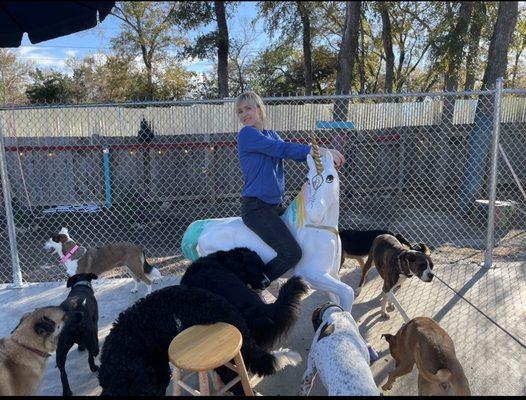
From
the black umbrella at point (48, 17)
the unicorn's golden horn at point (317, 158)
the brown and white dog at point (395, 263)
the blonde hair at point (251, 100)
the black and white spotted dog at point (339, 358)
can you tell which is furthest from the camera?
the brown and white dog at point (395, 263)

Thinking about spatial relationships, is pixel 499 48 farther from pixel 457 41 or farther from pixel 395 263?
pixel 395 263

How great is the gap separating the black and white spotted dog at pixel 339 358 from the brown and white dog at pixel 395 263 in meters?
1.22

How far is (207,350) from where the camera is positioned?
2273 millimetres

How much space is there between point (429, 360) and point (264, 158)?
2016 mm

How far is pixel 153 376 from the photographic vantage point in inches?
95.3

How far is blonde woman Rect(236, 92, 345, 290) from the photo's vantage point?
3.49 meters

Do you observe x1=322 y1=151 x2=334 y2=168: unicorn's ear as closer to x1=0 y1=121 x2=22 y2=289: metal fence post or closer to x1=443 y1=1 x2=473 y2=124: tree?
x1=443 y1=1 x2=473 y2=124: tree

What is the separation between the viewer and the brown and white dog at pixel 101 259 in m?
5.02

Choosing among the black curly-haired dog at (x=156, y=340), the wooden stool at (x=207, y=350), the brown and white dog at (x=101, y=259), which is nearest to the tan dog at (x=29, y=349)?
the black curly-haired dog at (x=156, y=340)

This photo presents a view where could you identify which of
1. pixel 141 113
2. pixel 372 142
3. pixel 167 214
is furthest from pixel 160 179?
pixel 372 142

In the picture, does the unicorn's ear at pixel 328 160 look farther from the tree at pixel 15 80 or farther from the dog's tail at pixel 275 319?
the tree at pixel 15 80

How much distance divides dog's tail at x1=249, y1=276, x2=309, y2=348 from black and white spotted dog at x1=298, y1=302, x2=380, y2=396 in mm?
239

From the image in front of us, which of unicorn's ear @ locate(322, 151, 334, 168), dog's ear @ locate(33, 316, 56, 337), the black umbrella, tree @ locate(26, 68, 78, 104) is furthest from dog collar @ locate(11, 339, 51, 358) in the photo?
tree @ locate(26, 68, 78, 104)

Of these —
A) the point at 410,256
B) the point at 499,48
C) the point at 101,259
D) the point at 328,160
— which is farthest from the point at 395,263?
the point at 499,48
